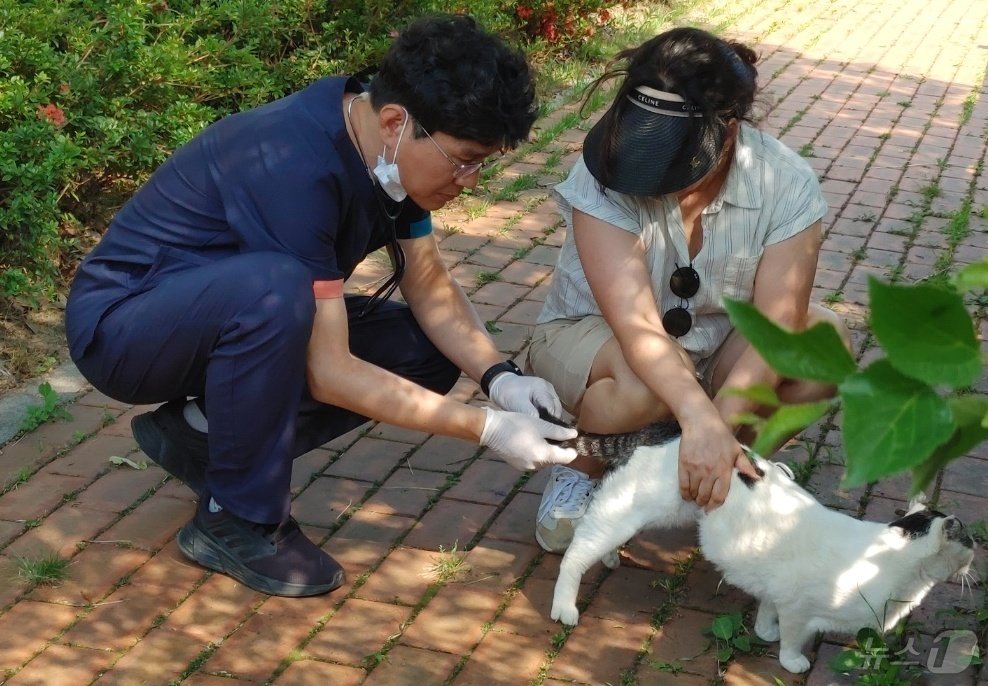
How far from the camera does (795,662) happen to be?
2.65m

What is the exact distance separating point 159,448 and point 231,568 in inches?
16.1

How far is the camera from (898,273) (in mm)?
5000

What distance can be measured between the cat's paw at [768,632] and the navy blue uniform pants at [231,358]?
1.23m

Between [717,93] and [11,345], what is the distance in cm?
281

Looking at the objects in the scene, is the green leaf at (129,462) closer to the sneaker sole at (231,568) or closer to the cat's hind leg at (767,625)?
the sneaker sole at (231,568)

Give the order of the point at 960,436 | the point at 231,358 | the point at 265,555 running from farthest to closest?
the point at 265,555 → the point at 231,358 → the point at 960,436

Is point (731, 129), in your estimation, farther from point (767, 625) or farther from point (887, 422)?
point (887, 422)

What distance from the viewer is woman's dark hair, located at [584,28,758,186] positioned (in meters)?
2.77

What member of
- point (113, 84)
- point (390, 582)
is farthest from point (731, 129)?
point (113, 84)

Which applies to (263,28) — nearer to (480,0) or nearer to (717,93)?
(480,0)

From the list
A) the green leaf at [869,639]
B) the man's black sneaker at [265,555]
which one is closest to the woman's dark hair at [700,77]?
the green leaf at [869,639]

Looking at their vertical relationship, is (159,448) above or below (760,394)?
below

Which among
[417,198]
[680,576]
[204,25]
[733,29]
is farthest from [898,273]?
[733,29]

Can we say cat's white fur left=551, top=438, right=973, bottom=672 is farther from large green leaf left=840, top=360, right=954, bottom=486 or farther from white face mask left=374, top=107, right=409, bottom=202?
large green leaf left=840, top=360, right=954, bottom=486
